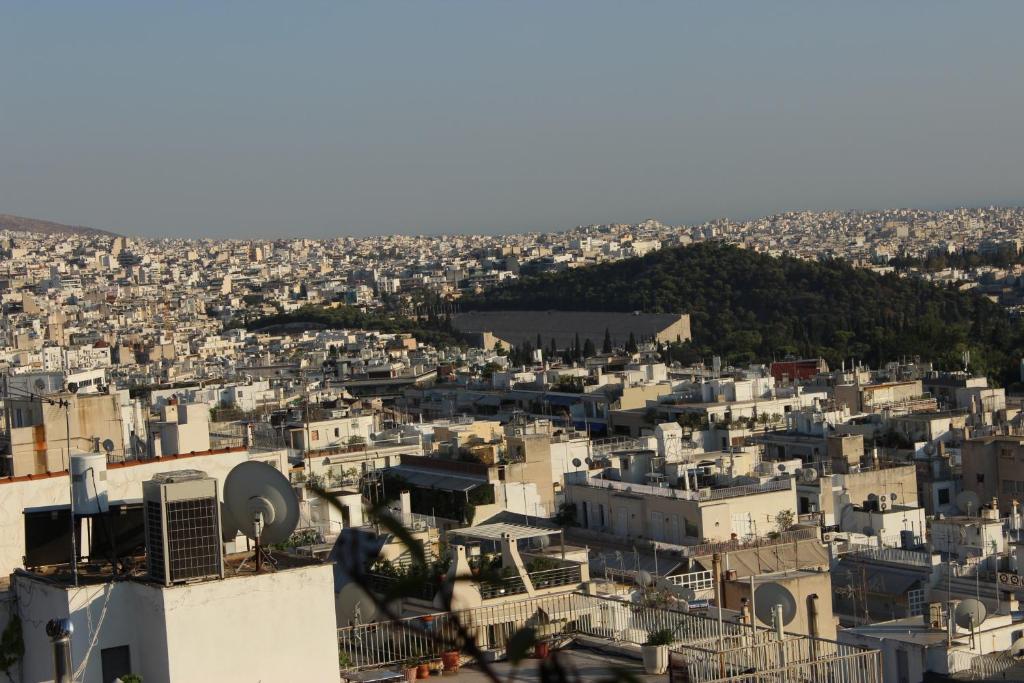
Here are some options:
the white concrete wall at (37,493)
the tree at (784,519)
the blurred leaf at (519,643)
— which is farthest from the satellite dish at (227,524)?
the tree at (784,519)

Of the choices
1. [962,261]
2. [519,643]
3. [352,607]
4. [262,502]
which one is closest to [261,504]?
[262,502]

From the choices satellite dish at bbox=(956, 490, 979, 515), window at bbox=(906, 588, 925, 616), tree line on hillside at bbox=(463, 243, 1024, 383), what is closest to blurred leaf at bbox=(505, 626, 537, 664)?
window at bbox=(906, 588, 925, 616)

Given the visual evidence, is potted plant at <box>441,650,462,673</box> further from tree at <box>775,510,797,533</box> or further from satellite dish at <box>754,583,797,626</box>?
tree at <box>775,510,797,533</box>

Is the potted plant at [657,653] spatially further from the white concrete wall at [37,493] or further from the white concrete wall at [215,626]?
the white concrete wall at [37,493]

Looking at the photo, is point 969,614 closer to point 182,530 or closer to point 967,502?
point 182,530

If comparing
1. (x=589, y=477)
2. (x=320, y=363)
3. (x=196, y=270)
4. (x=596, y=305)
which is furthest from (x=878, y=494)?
(x=196, y=270)

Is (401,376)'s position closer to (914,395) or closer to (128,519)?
(914,395)

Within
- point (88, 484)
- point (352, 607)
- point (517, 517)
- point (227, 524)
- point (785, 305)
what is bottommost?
point (517, 517)
